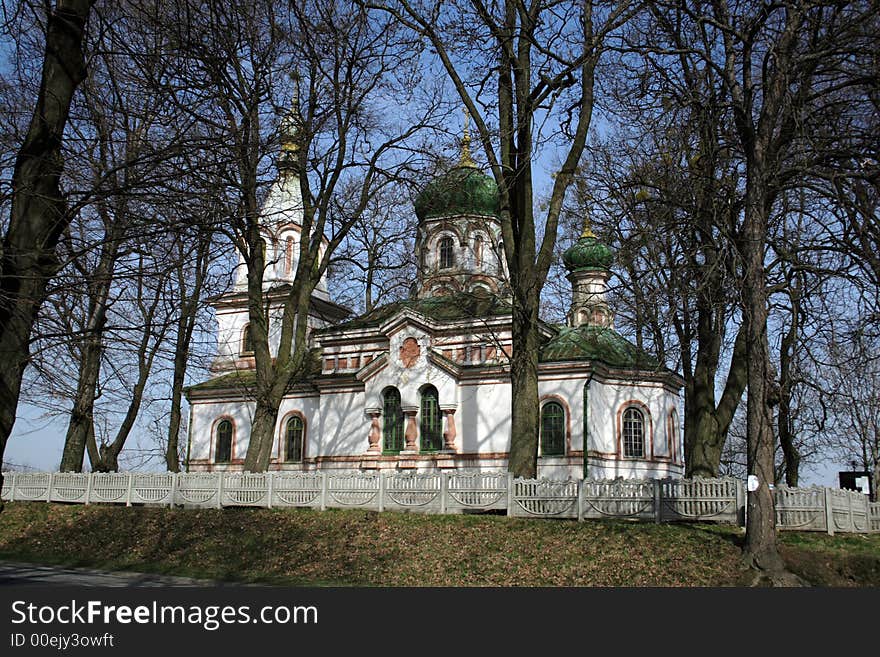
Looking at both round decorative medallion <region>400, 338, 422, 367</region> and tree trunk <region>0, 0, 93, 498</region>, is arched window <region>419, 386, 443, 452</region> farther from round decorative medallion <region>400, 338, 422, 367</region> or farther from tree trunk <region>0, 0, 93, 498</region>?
tree trunk <region>0, 0, 93, 498</region>

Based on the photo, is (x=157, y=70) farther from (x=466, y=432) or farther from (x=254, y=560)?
(x=466, y=432)

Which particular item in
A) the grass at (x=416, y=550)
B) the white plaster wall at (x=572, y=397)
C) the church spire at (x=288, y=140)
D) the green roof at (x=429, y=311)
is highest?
the green roof at (x=429, y=311)

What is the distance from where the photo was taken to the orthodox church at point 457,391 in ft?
95.0

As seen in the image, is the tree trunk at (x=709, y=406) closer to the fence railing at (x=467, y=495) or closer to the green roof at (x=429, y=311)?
the fence railing at (x=467, y=495)

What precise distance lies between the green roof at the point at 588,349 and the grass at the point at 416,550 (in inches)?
502

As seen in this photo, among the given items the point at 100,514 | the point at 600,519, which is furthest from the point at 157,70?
the point at 100,514

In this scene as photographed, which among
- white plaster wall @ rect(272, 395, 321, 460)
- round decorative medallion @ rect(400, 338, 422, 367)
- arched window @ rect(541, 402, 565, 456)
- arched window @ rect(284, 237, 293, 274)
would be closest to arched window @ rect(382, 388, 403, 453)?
round decorative medallion @ rect(400, 338, 422, 367)

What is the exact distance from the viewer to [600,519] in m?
16.6

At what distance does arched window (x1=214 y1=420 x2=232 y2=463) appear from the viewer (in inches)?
1377

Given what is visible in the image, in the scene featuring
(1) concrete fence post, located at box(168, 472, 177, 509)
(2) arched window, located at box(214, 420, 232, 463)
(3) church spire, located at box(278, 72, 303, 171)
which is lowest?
(1) concrete fence post, located at box(168, 472, 177, 509)

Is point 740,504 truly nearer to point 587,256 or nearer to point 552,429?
point 552,429

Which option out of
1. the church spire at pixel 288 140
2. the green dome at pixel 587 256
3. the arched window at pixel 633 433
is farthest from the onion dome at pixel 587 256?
the church spire at pixel 288 140

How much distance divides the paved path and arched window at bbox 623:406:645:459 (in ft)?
60.2

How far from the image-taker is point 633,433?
29.7 meters
